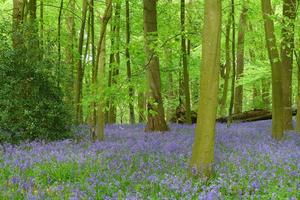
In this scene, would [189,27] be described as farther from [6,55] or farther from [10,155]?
[10,155]

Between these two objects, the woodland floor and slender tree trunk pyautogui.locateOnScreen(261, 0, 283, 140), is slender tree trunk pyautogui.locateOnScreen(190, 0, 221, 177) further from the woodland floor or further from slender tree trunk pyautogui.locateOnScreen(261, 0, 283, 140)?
slender tree trunk pyautogui.locateOnScreen(261, 0, 283, 140)

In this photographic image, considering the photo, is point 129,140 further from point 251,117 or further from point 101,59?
point 251,117

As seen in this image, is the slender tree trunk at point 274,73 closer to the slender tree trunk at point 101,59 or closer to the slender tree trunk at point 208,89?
the slender tree trunk at point 101,59

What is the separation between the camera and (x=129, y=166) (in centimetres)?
736

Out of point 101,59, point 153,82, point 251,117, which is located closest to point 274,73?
point 153,82

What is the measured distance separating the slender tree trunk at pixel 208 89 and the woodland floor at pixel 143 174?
1.25 feet

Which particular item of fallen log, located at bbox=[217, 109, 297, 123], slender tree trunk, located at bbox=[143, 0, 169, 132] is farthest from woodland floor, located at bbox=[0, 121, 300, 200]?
fallen log, located at bbox=[217, 109, 297, 123]

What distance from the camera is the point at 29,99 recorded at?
39.3 feet

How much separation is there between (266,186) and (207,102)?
166cm

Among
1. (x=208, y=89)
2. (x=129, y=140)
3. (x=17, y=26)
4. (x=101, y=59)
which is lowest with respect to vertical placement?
(x=129, y=140)

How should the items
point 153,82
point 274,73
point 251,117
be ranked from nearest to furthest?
point 274,73, point 153,82, point 251,117

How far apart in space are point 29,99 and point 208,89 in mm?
7322

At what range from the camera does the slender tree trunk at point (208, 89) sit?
6.49m

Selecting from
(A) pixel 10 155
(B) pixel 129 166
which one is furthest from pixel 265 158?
(A) pixel 10 155
